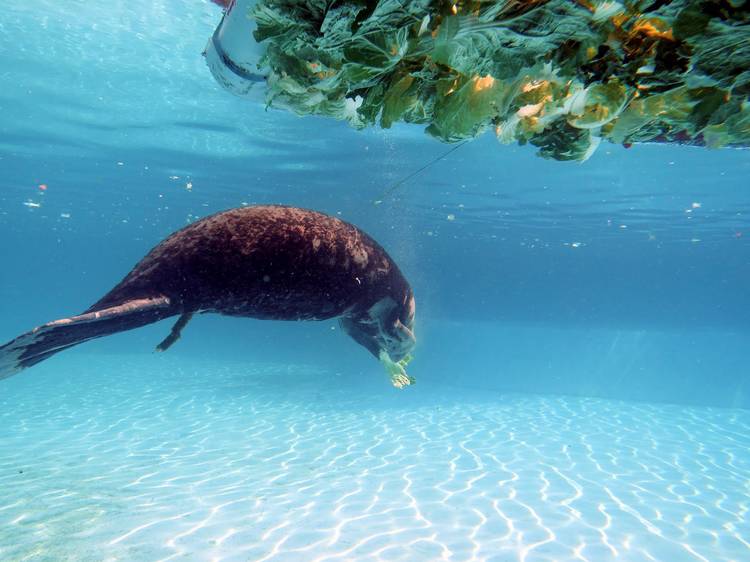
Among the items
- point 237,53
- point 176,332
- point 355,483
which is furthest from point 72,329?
point 355,483

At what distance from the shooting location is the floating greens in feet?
4.75

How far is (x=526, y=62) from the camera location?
1.64m

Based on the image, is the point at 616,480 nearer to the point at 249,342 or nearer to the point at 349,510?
the point at 349,510

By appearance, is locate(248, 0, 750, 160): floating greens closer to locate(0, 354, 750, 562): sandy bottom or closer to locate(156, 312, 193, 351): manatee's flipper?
locate(156, 312, 193, 351): manatee's flipper

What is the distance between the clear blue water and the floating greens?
5.86m

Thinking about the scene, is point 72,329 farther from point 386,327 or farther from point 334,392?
point 334,392

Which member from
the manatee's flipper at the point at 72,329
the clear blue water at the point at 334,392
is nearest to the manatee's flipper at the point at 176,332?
the manatee's flipper at the point at 72,329

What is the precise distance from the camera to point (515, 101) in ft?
6.82

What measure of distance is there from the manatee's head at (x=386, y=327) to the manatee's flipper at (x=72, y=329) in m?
2.08

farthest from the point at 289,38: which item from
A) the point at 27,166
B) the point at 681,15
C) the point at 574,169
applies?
the point at 27,166

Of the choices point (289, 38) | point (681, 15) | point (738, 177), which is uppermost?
point (738, 177)

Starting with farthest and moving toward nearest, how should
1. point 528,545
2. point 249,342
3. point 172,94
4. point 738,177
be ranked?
point 249,342, point 738,177, point 172,94, point 528,545

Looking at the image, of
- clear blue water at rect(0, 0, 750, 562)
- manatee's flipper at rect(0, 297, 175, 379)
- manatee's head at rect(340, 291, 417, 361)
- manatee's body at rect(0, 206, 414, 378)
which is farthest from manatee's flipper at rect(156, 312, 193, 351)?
clear blue water at rect(0, 0, 750, 562)

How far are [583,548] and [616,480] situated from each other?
4.26 metres
